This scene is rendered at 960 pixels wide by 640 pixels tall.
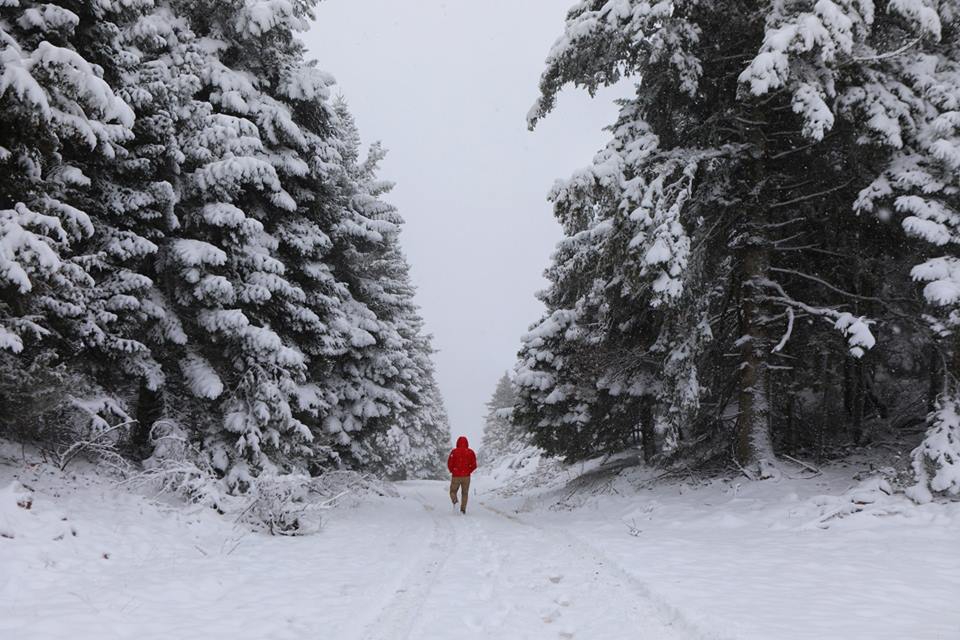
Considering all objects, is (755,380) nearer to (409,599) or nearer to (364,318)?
(409,599)

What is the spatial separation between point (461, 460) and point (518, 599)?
859cm

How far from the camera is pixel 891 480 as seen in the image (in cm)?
856

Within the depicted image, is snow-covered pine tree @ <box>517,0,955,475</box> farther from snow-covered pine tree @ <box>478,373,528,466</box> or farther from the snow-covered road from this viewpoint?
snow-covered pine tree @ <box>478,373,528,466</box>

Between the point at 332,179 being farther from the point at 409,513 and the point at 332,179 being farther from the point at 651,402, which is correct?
the point at 651,402

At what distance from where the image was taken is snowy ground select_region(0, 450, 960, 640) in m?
4.38

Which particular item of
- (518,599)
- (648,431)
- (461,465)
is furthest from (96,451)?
(648,431)

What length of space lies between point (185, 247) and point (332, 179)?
4657 mm

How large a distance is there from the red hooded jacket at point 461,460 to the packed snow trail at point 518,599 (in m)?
5.50

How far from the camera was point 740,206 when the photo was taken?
11.1 m

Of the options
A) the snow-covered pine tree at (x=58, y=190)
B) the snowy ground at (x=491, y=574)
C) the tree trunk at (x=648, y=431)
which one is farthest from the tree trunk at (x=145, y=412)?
the tree trunk at (x=648, y=431)

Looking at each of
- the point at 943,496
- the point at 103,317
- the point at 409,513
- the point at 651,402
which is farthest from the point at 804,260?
the point at 103,317

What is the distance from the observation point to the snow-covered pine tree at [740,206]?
9.00 meters

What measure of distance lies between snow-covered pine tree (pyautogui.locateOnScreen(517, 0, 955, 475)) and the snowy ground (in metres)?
2.39

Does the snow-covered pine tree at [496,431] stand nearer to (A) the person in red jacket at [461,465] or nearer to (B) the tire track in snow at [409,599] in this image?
(A) the person in red jacket at [461,465]
